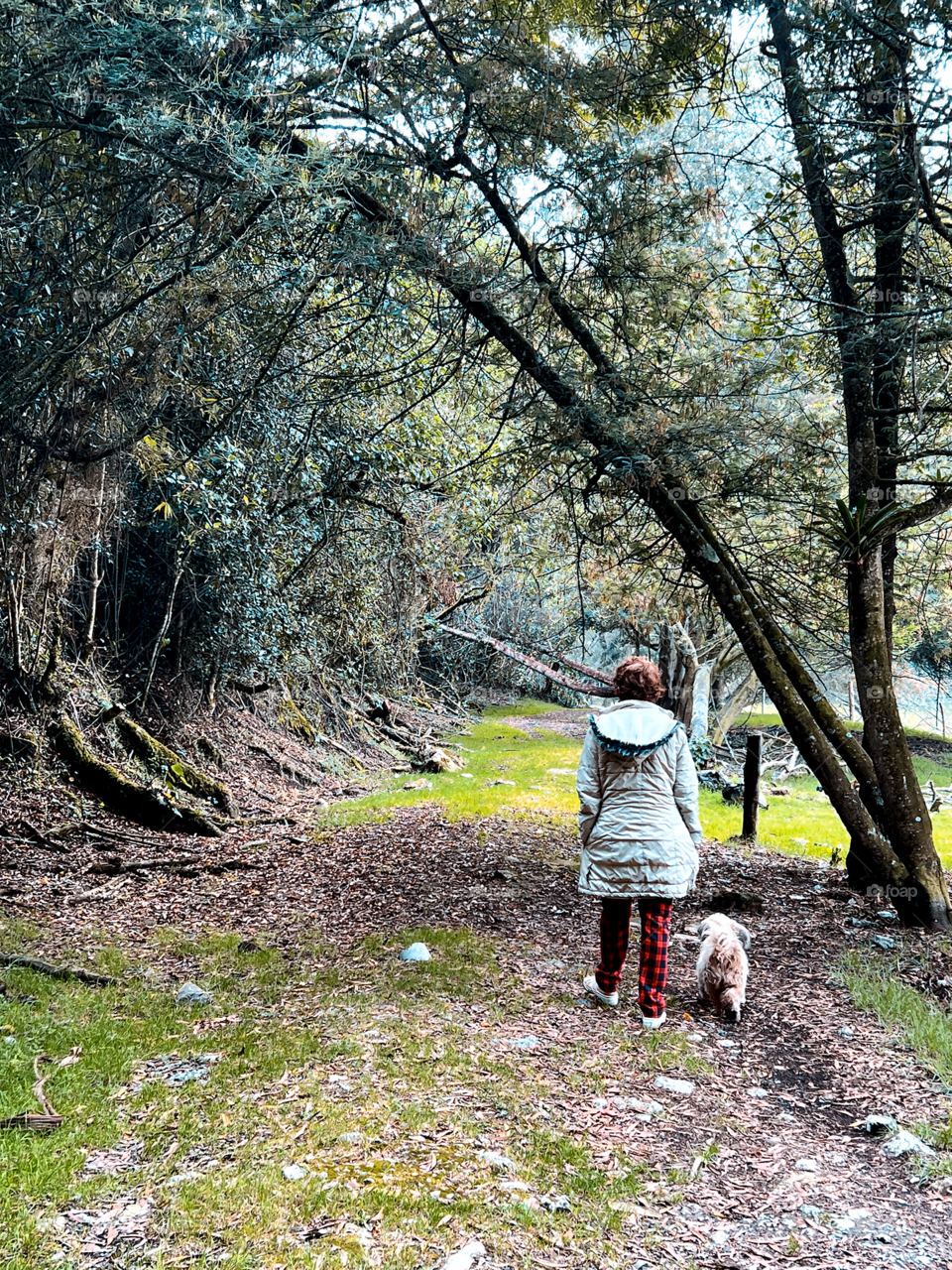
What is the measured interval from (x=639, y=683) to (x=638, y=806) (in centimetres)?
72

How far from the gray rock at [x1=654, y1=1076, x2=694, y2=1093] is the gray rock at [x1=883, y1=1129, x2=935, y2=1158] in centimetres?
83

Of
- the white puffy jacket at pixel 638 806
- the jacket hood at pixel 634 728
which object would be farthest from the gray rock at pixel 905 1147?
the jacket hood at pixel 634 728

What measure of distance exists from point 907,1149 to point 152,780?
787cm

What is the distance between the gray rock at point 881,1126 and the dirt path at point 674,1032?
2.9 inches

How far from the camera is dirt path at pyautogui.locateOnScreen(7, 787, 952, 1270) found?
286 centimetres

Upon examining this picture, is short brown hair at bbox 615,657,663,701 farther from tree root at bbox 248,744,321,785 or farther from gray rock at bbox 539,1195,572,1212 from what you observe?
tree root at bbox 248,744,321,785


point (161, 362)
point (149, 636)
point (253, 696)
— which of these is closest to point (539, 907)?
point (161, 362)

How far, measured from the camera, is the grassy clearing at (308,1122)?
264cm

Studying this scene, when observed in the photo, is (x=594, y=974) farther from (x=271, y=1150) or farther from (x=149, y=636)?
(x=149, y=636)

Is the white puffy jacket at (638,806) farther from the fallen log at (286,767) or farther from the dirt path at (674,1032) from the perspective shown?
the fallen log at (286,767)

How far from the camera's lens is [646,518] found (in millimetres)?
7953

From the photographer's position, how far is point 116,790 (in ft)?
27.7

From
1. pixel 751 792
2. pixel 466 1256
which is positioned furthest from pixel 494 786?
pixel 466 1256

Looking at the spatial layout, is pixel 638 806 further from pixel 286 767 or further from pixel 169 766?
pixel 286 767
